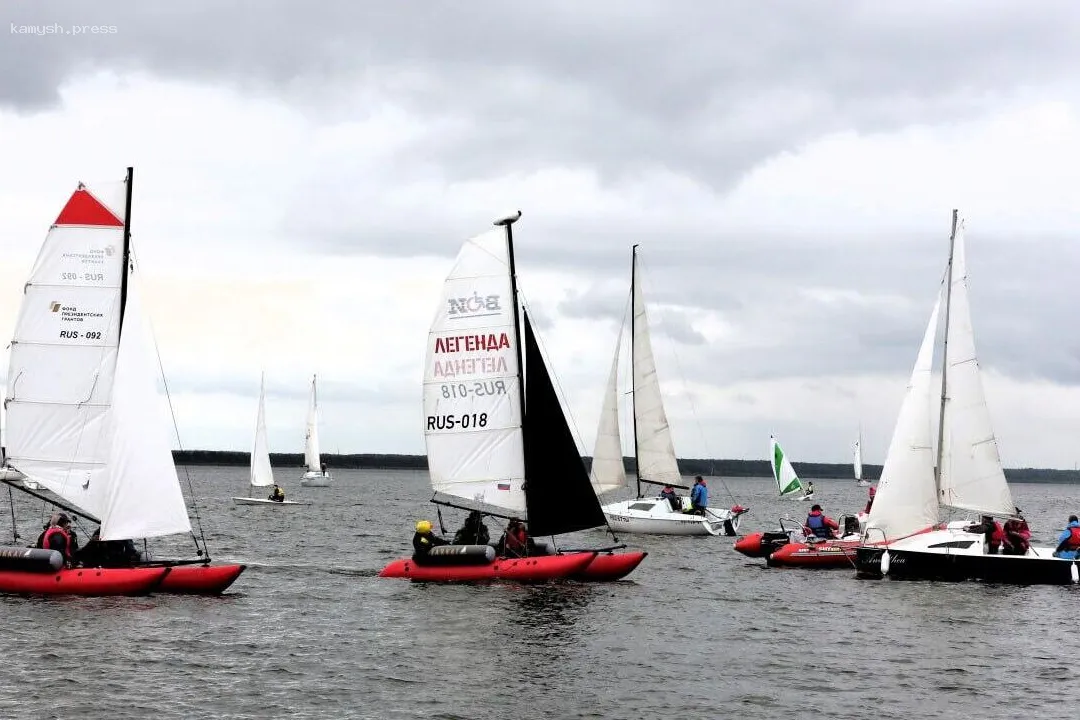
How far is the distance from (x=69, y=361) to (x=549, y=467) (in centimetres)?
1146

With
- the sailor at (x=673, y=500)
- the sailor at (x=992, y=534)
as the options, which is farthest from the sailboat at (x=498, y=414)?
the sailor at (x=673, y=500)

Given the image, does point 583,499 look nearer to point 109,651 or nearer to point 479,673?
point 479,673

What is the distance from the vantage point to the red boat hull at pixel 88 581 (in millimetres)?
26591

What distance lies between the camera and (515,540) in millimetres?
31125

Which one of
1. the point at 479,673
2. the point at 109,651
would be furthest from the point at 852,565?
the point at 109,651

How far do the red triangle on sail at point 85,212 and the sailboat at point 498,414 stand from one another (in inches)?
318

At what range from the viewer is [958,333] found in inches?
1377

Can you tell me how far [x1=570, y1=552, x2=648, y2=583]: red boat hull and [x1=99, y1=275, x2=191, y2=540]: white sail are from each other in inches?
378

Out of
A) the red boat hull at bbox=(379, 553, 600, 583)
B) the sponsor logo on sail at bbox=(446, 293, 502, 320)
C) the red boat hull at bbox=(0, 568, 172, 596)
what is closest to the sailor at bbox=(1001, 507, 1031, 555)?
the red boat hull at bbox=(379, 553, 600, 583)

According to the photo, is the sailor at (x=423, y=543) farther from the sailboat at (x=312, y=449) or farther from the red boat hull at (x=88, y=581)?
the sailboat at (x=312, y=449)

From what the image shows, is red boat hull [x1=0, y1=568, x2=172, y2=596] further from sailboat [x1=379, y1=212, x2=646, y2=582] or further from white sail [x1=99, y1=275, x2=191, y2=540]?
sailboat [x1=379, y1=212, x2=646, y2=582]

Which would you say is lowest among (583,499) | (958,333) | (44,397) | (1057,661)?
(1057,661)

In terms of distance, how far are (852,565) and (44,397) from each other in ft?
75.7

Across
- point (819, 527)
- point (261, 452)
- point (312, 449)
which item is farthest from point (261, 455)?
point (819, 527)
